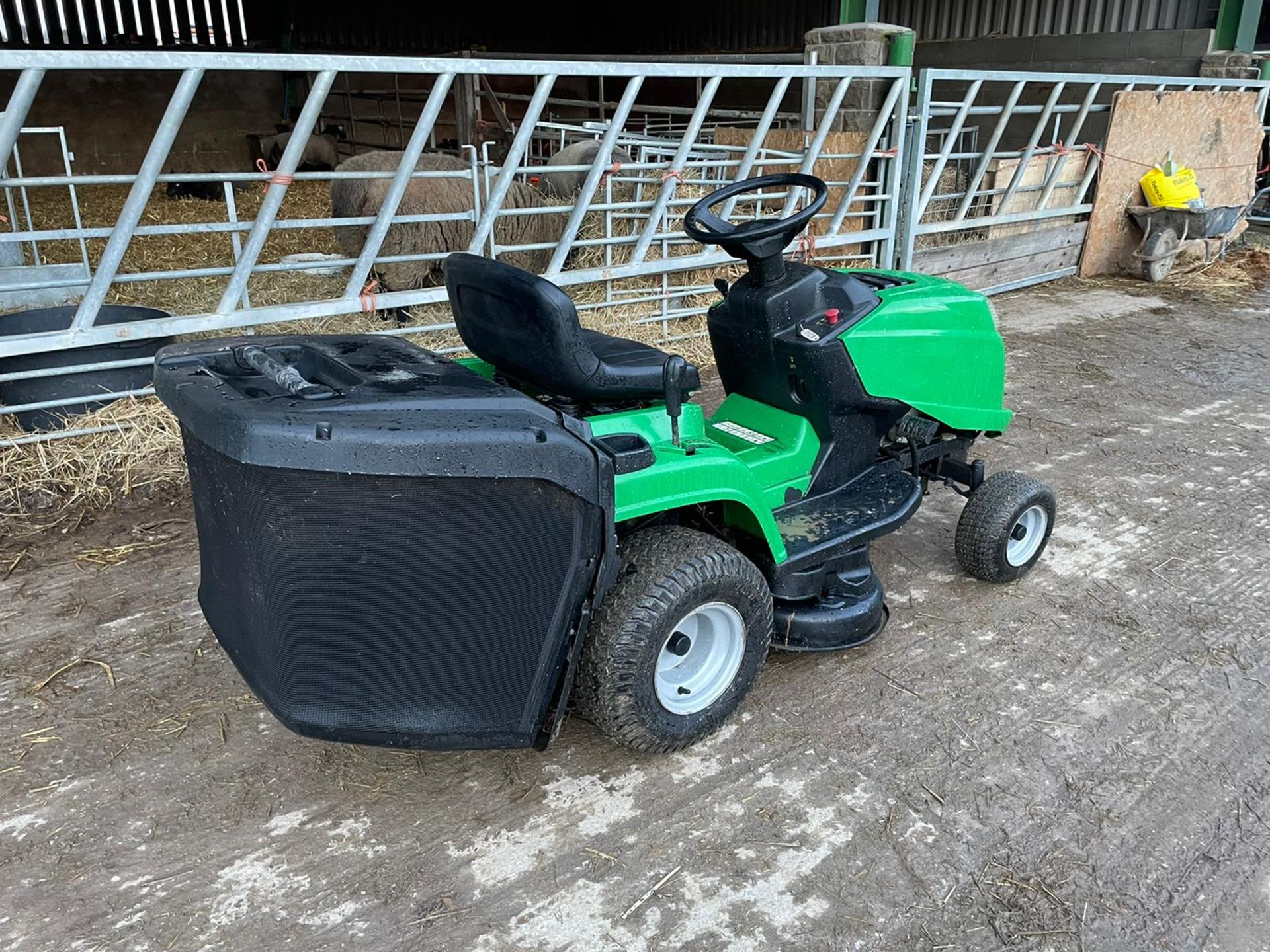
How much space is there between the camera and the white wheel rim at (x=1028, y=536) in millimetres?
3549

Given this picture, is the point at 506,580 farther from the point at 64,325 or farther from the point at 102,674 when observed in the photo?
the point at 64,325

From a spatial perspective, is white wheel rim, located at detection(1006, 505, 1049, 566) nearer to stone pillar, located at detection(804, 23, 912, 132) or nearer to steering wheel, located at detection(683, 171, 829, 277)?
steering wheel, located at detection(683, 171, 829, 277)

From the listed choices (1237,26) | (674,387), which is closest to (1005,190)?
(1237,26)

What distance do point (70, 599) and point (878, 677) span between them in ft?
8.95

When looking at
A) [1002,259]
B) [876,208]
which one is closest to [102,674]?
[876,208]

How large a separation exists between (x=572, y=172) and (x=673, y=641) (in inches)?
194

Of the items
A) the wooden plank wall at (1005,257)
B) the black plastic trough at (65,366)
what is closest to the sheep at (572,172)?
the wooden plank wall at (1005,257)

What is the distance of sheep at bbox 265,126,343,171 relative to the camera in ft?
41.6

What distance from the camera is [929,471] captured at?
3.62 metres

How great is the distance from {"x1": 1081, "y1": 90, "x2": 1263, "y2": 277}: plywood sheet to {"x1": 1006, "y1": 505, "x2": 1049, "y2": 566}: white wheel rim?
20.3ft

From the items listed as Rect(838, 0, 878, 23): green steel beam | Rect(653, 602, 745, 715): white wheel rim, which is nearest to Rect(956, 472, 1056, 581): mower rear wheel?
Rect(653, 602, 745, 715): white wheel rim

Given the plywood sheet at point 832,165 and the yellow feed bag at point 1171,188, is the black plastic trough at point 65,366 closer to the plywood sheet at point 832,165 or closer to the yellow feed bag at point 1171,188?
the plywood sheet at point 832,165

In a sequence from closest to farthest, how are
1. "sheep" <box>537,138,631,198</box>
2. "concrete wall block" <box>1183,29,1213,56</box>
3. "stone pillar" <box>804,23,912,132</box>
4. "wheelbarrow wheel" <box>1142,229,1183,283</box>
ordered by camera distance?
"sheep" <box>537,138,631,198</box>, "stone pillar" <box>804,23,912,132</box>, "wheelbarrow wheel" <box>1142,229,1183,283</box>, "concrete wall block" <box>1183,29,1213,56</box>

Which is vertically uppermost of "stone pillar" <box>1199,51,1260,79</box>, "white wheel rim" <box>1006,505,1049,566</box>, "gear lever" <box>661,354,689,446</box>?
"stone pillar" <box>1199,51,1260,79</box>
